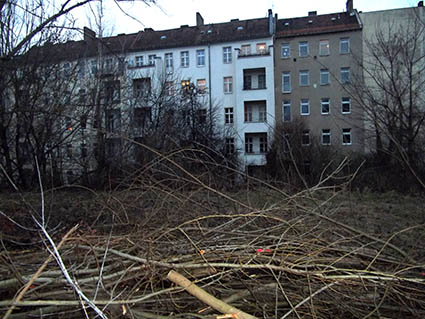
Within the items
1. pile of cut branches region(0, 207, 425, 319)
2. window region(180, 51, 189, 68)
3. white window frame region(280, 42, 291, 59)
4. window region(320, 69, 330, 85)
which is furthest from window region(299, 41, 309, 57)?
pile of cut branches region(0, 207, 425, 319)

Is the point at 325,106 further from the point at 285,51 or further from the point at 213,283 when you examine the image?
the point at 213,283

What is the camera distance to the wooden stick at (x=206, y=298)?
193cm

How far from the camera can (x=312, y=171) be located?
544 inches

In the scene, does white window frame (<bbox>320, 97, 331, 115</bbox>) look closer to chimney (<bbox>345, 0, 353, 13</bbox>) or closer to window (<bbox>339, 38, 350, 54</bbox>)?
window (<bbox>339, 38, 350, 54</bbox>)

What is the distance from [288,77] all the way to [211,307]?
2779 centimetres

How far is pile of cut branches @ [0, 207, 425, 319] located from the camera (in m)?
2.17

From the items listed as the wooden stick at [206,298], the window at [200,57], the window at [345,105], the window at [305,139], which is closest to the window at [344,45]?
the window at [345,105]

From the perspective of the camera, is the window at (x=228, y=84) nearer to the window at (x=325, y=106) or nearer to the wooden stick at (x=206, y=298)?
the window at (x=325, y=106)

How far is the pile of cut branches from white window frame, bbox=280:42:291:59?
2728 centimetres

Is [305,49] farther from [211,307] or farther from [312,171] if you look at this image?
[211,307]

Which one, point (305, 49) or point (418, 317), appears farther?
point (305, 49)

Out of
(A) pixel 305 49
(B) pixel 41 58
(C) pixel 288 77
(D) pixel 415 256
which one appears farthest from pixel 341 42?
(D) pixel 415 256

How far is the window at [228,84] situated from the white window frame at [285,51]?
4.66 metres

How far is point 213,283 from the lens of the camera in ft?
7.82
